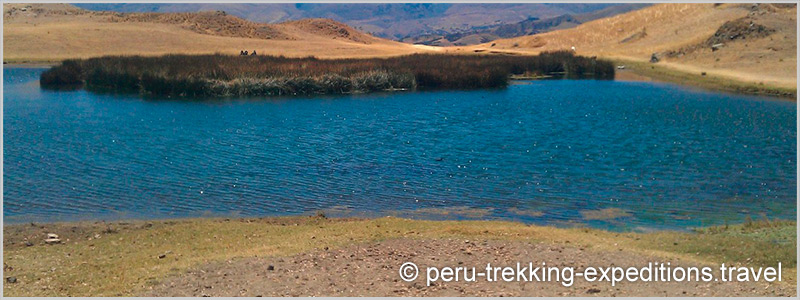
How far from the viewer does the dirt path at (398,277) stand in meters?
6.79

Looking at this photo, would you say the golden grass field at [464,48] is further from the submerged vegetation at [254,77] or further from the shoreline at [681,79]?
the submerged vegetation at [254,77]

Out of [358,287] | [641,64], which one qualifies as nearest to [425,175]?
[358,287]

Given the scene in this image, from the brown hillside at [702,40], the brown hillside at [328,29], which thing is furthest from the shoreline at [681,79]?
the brown hillside at [328,29]

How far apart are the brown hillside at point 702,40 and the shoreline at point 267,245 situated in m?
23.5

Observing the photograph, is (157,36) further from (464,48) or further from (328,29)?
(328,29)

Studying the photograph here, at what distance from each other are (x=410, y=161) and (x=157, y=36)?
154ft

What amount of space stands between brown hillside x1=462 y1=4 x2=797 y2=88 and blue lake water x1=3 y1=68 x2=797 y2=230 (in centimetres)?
1206

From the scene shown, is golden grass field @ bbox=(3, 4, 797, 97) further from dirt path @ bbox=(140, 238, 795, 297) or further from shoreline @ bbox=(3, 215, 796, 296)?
dirt path @ bbox=(140, 238, 795, 297)

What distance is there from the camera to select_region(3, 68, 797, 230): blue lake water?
463 inches

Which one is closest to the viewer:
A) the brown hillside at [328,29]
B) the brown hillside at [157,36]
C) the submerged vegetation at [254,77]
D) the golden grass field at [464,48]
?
the submerged vegetation at [254,77]

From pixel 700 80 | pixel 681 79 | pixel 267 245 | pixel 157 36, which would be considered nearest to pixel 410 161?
pixel 267 245

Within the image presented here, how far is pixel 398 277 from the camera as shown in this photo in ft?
23.6

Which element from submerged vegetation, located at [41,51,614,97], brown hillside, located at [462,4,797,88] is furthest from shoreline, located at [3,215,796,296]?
brown hillside, located at [462,4,797,88]

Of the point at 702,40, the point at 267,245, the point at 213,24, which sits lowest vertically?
the point at 267,245
